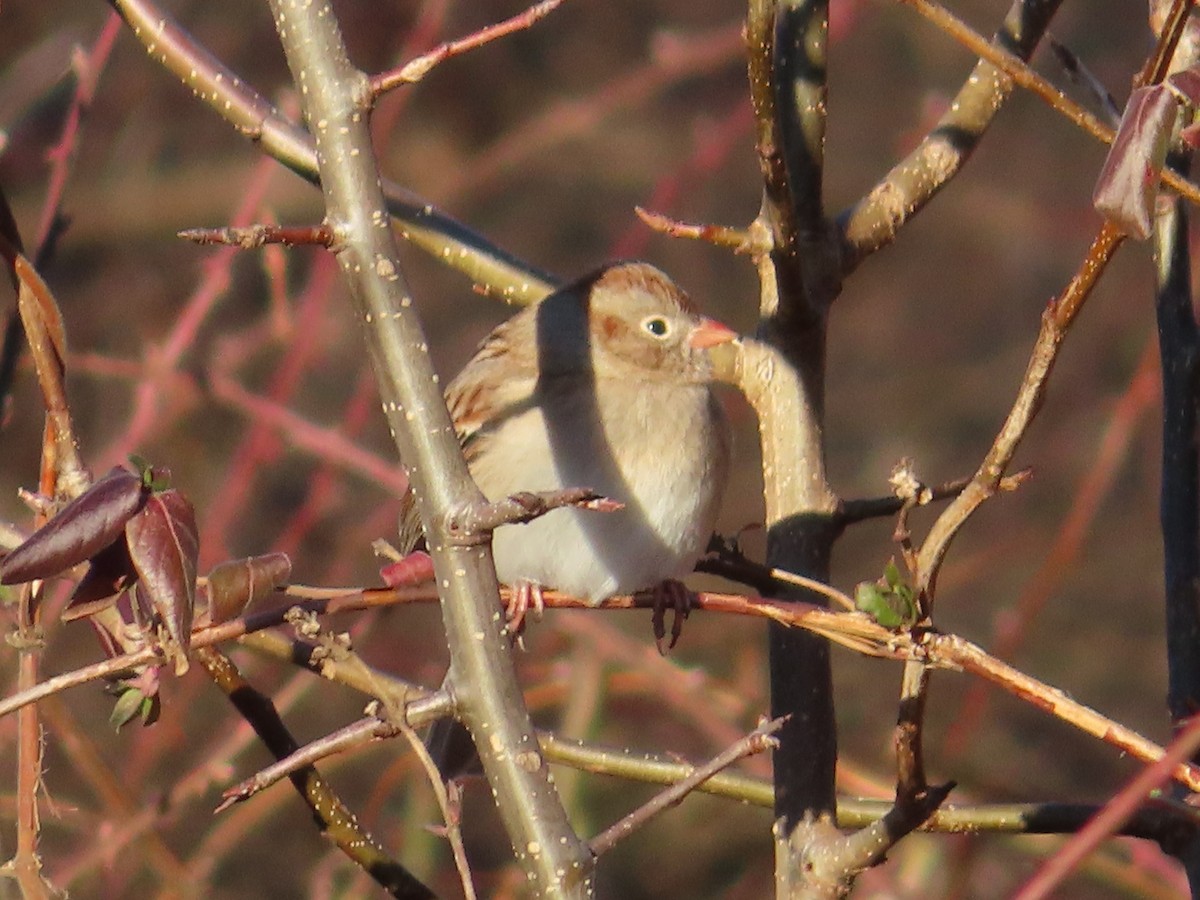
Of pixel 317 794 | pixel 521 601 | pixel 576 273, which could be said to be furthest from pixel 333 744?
pixel 576 273

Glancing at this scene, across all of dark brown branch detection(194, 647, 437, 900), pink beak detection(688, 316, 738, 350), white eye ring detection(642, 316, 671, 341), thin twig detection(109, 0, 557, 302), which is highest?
white eye ring detection(642, 316, 671, 341)

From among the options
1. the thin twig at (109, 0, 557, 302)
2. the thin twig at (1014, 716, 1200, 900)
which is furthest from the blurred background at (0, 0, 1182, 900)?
the thin twig at (1014, 716, 1200, 900)

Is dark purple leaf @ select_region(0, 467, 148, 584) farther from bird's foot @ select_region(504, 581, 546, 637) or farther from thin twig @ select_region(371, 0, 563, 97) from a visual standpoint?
bird's foot @ select_region(504, 581, 546, 637)

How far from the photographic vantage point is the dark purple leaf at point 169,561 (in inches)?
55.2

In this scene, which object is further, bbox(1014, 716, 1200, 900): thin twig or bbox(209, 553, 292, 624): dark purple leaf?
bbox(209, 553, 292, 624): dark purple leaf

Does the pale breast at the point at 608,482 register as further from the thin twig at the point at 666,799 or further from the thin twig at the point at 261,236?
the thin twig at the point at 261,236

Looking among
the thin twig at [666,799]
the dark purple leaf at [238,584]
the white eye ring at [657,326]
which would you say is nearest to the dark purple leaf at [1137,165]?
the thin twig at [666,799]

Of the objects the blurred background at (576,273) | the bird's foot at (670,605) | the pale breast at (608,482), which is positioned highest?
the blurred background at (576,273)

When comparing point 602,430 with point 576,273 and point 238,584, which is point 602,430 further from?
point 576,273

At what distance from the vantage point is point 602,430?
2895mm

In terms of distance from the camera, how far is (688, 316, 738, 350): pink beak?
312cm

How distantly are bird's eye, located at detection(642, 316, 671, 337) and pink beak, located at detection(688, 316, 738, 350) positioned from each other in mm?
45

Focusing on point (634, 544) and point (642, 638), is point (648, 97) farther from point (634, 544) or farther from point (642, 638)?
point (634, 544)

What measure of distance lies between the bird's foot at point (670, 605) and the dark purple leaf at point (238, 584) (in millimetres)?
1114
